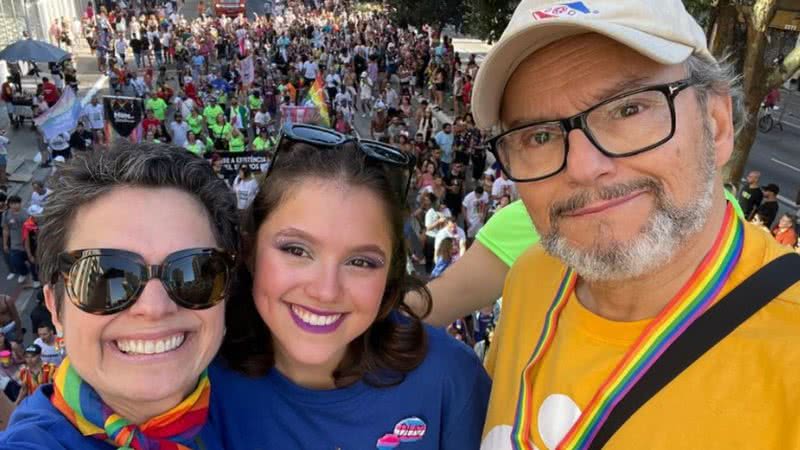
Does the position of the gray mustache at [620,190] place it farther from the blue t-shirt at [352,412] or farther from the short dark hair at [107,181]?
the short dark hair at [107,181]

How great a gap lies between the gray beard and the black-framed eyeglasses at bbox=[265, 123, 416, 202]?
1.97 ft

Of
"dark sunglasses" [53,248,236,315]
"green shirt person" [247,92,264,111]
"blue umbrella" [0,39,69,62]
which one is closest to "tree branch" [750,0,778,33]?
"dark sunglasses" [53,248,236,315]

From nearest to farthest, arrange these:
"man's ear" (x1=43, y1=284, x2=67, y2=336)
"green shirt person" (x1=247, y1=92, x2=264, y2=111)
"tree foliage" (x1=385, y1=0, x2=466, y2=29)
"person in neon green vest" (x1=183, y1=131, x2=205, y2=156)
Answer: "man's ear" (x1=43, y1=284, x2=67, y2=336) → "person in neon green vest" (x1=183, y1=131, x2=205, y2=156) → "green shirt person" (x1=247, y1=92, x2=264, y2=111) → "tree foliage" (x1=385, y1=0, x2=466, y2=29)

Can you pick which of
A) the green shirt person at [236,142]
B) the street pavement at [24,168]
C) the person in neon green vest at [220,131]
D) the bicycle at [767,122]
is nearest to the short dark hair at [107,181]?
the street pavement at [24,168]

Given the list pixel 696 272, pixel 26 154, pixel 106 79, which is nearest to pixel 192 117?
pixel 26 154

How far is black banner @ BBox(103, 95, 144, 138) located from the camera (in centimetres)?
1212

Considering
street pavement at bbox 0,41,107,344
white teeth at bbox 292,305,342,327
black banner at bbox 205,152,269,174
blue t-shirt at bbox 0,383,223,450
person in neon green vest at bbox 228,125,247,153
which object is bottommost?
street pavement at bbox 0,41,107,344

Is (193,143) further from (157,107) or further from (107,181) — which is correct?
(107,181)

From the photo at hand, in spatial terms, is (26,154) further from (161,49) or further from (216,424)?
(216,424)

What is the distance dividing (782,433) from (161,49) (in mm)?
26810

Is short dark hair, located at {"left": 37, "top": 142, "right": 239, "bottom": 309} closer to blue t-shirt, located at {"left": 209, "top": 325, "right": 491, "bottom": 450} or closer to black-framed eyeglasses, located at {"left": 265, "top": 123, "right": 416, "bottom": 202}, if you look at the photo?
black-framed eyeglasses, located at {"left": 265, "top": 123, "right": 416, "bottom": 202}

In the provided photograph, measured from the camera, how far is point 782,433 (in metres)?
1.34

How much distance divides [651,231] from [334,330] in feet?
2.97

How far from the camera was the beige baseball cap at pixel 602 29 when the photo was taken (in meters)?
1.53
